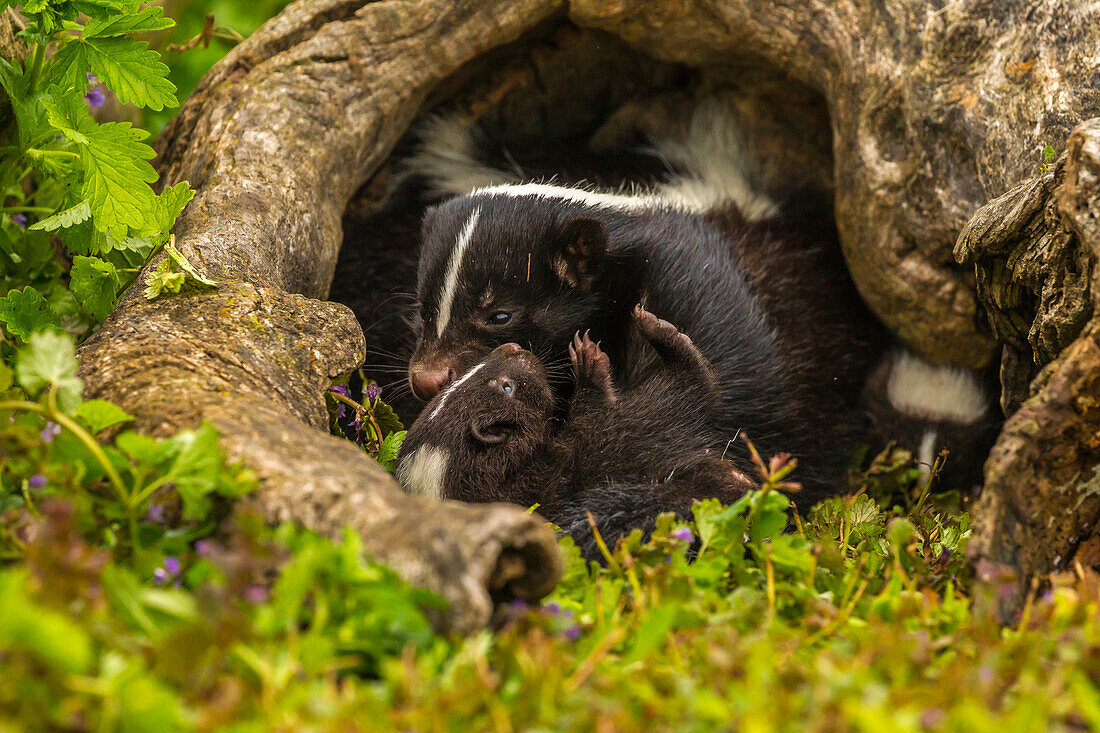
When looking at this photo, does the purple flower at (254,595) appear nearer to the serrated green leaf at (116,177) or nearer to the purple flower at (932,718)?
the purple flower at (932,718)

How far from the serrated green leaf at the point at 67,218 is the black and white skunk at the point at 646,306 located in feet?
4.03

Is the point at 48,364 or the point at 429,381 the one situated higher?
the point at 48,364

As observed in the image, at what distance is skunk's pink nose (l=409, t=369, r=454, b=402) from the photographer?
136 inches

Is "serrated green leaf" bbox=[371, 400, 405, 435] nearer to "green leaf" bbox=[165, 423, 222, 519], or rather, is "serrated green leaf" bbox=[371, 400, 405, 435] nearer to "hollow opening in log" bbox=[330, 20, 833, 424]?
"hollow opening in log" bbox=[330, 20, 833, 424]

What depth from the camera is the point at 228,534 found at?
180 centimetres

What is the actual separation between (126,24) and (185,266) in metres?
0.67

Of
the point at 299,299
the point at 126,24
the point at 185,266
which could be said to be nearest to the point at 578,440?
the point at 299,299

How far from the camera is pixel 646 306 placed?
361cm

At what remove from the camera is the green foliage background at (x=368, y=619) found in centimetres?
A: 132

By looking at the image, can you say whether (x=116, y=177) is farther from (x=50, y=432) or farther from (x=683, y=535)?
(x=683, y=535)

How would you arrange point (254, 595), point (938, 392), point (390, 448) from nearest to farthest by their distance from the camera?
point (254, 595) → point (390, 448) → point (938, 392)

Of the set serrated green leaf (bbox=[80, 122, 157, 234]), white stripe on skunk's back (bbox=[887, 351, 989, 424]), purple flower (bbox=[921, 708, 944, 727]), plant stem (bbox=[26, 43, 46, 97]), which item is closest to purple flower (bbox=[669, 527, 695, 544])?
purple flower (bbox=[921, 708, 944, 727])

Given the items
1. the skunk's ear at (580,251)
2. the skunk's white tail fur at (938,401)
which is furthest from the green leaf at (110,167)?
the skunk's white tail fur at (938,401)

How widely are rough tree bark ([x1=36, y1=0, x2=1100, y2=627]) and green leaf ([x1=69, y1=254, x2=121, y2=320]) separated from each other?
242mm
